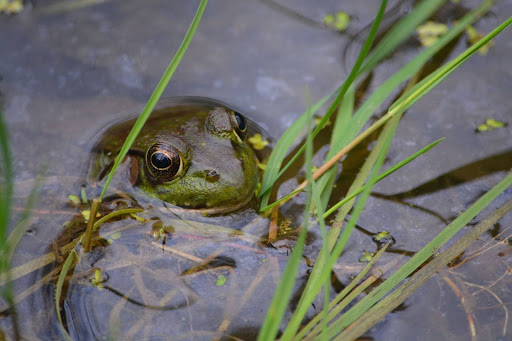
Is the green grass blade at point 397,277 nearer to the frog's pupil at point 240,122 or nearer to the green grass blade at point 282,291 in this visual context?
the green grass blade at point 282,291

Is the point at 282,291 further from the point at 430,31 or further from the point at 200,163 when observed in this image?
the point at 430,31

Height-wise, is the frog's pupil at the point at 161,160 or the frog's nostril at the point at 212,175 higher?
the frog's pupil at the point at 161,160

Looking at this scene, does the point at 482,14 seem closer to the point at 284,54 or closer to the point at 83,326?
the point at 284,54

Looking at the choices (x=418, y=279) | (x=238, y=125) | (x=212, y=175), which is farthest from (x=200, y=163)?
(x=418, y=279)

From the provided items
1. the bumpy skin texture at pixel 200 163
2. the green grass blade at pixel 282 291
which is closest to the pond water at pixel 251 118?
the bumpy skin texture at pixel 200 163

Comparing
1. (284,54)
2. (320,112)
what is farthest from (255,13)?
(320,112)

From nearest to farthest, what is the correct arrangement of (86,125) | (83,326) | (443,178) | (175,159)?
(83,326) < (175,159) < (443,178) < (86,125)
